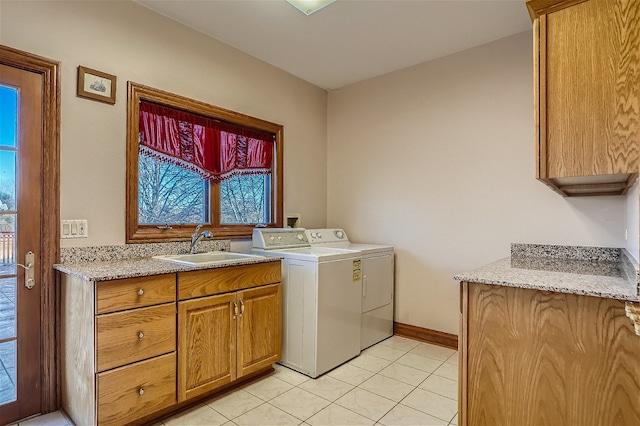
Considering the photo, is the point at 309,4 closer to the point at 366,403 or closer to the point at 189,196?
the point at 189,196

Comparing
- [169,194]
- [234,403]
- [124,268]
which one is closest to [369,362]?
[234,403]

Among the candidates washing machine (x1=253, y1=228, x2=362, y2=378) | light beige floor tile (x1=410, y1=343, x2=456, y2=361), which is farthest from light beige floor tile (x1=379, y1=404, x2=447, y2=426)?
light beige floor tile (x1=410, y1=343, x2=456, y2=361)

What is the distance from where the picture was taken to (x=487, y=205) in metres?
2.88

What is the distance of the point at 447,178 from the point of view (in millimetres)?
3102

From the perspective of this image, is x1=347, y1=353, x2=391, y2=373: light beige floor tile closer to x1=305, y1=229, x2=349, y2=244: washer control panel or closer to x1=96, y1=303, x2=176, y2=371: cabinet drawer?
x1=305, y1=229, x2=349, y2=244: washer control panel

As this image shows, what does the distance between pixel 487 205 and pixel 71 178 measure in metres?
A: 3.01

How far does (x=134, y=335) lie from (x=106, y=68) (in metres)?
1.68

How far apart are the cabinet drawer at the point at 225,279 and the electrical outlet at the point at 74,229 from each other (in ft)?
2.30

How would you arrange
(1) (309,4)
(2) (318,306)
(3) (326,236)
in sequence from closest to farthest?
1. (1) (309,4)
2. (2) (318,306)
3. (3) (326,236)

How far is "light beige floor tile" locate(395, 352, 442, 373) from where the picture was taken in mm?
2650

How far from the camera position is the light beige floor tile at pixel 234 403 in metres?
2.03

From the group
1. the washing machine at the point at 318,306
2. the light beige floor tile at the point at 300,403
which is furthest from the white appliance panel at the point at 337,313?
the light beige floor tile at the point at 300,403

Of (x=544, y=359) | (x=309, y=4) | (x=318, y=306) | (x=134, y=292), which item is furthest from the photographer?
(x=318, y=306)

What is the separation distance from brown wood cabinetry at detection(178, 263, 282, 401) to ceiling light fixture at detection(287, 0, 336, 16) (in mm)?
1798
